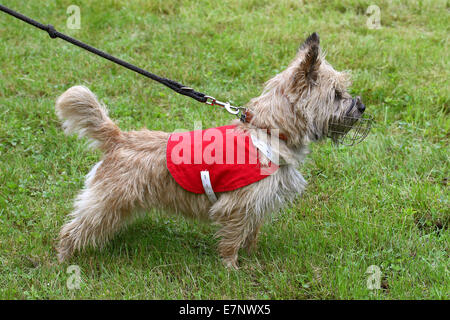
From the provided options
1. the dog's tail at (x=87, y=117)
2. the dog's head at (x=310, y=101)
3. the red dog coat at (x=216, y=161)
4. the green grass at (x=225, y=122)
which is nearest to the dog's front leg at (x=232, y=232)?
the green grass at (x=225, y=122)

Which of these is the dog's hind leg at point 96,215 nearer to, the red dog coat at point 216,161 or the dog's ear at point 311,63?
the red dog coat at point 216,161

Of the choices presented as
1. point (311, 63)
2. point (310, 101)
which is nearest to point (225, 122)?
point (310, 101)

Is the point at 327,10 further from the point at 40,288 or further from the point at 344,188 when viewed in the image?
the point at 40,288

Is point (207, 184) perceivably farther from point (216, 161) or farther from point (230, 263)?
point (230, 263)

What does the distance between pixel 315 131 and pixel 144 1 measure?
6.13 meters

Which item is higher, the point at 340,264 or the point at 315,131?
the point at 315,131

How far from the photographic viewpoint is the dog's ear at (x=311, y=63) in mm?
3006

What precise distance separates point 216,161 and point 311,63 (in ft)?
3.20

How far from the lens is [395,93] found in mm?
5824

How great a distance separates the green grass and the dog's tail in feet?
3.13

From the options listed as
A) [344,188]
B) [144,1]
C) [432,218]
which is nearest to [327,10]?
[144,1]

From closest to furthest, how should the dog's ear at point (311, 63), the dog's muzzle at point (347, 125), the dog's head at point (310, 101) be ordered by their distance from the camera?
1. the dog's ear at point (311, 63)
2. the dog's head at point (310, 101)
3. the dog's muzzle at point (347, 125)

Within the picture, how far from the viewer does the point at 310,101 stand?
10.4 feet

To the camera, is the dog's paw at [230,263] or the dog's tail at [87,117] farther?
the dog's paw at [230,263]
